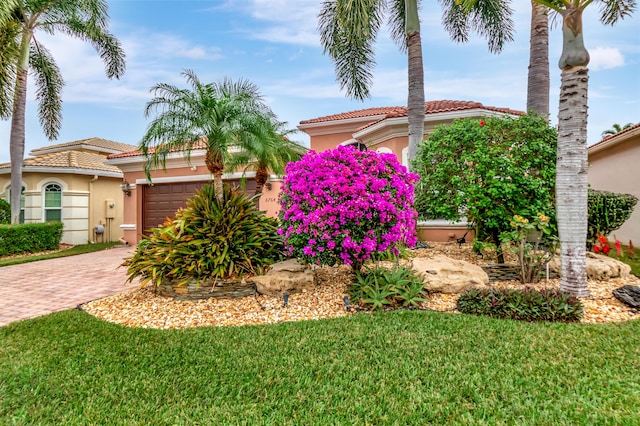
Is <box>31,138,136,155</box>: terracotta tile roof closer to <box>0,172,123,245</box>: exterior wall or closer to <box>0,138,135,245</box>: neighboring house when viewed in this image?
<box>0,138,135,245</box>: neighboring house

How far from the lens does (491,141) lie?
6.83m

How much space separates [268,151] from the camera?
691 cm

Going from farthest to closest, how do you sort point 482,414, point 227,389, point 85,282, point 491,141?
point 85,282 < point 491,141 < point 227,389 < point 482,414

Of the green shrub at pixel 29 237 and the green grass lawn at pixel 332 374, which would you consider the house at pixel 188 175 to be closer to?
the green shrub at pixel 29 237

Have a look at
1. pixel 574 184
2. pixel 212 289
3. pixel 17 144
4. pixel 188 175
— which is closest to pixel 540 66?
pixel 574 184

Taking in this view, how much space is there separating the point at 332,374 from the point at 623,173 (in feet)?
44.3

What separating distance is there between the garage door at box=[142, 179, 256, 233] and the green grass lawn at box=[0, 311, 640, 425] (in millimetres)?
10039

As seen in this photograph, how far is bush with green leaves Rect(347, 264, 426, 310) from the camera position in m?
5.18

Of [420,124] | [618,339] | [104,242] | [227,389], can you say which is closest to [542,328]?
[618,339]

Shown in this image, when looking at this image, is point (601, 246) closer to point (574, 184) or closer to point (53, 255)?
point (574, 184)

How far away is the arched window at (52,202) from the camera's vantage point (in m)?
16.1

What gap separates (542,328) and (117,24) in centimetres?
2089

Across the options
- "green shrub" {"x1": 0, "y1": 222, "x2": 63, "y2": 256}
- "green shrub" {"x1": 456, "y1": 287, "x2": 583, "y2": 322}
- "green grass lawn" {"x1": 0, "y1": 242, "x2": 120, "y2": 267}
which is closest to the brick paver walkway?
"green grass lawn" {"x1": 0, "y1": 242, "x2": 120, "y2": 267}

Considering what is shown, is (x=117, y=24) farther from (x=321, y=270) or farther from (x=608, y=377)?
(x=608, y=377)
